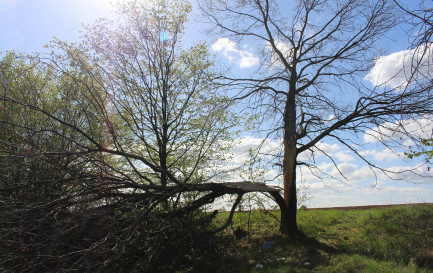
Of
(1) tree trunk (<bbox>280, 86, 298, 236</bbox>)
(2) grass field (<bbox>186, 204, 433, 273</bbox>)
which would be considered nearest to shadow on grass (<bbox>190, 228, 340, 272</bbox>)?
(2) grass field (<bbox>186, 204, 433, 273</bbox>)

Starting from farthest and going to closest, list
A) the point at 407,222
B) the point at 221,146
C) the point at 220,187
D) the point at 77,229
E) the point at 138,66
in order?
the point at 221,146 → the point at 138,66 → the point at 407,222 → the point at 220,187 → the point at 77,229

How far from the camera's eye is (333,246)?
7.26 m

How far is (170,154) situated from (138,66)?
3.02m

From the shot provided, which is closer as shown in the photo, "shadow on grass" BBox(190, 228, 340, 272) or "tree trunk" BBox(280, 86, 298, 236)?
"shadow on grass" BBox(190, 228, 340, 272)

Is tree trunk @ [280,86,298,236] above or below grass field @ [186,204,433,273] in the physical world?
above

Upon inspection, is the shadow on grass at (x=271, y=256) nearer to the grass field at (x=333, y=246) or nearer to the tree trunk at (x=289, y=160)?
the grass field at (x=333, y=246)

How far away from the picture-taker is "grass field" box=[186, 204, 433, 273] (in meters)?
5.80

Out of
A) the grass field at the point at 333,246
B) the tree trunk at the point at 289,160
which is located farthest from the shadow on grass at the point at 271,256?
the tree trunk at the point at 289,160

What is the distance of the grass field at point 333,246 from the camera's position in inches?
228

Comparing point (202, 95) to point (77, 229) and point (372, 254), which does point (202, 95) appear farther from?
point (372, 254)

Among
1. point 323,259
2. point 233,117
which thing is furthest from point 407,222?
point 233,117

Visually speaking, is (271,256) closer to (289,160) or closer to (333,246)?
(333,246)

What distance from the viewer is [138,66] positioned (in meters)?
8.91

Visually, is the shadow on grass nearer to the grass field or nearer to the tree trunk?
the grass field
